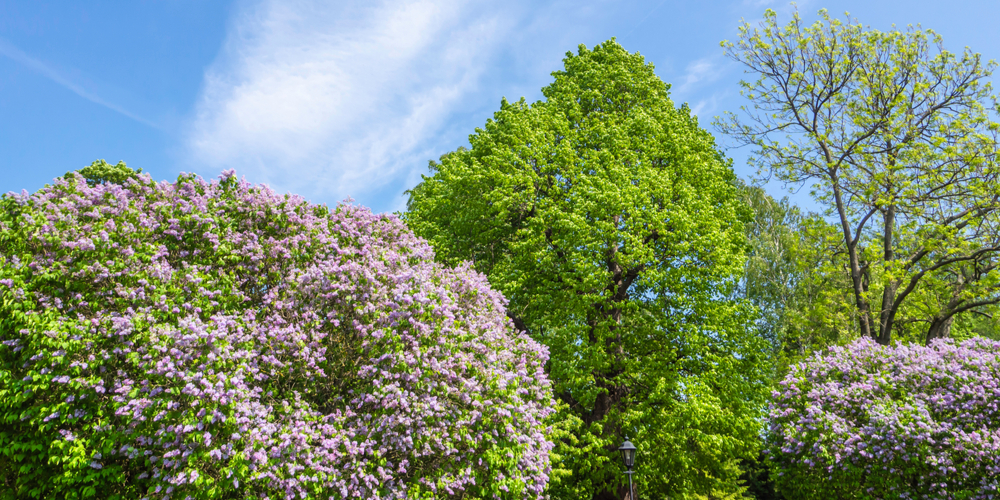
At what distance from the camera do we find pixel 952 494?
1262 cm

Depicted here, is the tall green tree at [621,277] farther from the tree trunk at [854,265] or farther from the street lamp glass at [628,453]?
the tree trunk at [854,265]

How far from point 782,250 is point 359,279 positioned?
108 feet

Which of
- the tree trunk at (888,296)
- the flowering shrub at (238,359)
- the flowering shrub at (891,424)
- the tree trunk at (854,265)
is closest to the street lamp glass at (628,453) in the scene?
the flowering shrub at (238,359)

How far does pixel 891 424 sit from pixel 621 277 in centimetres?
831

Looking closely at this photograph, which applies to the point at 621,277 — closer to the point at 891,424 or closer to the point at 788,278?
the point at 891,424

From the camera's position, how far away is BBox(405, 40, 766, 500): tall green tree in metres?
17.0

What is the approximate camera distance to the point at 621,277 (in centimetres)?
1955

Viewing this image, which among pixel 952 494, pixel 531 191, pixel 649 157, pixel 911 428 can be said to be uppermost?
pixel 649 157

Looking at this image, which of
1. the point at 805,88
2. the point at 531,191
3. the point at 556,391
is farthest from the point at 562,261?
the point at 805,88

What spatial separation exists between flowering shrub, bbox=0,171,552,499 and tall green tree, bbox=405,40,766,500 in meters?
4.01

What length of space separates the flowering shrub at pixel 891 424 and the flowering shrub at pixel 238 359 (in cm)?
689

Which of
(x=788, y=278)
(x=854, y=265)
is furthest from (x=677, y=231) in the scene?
(x=788, y=278)

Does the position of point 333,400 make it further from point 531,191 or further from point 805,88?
point 805,88

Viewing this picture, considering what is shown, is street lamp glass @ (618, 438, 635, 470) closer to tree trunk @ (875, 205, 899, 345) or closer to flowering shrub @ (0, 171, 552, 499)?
flowering shrub @ (0, 171, 552, 499)
